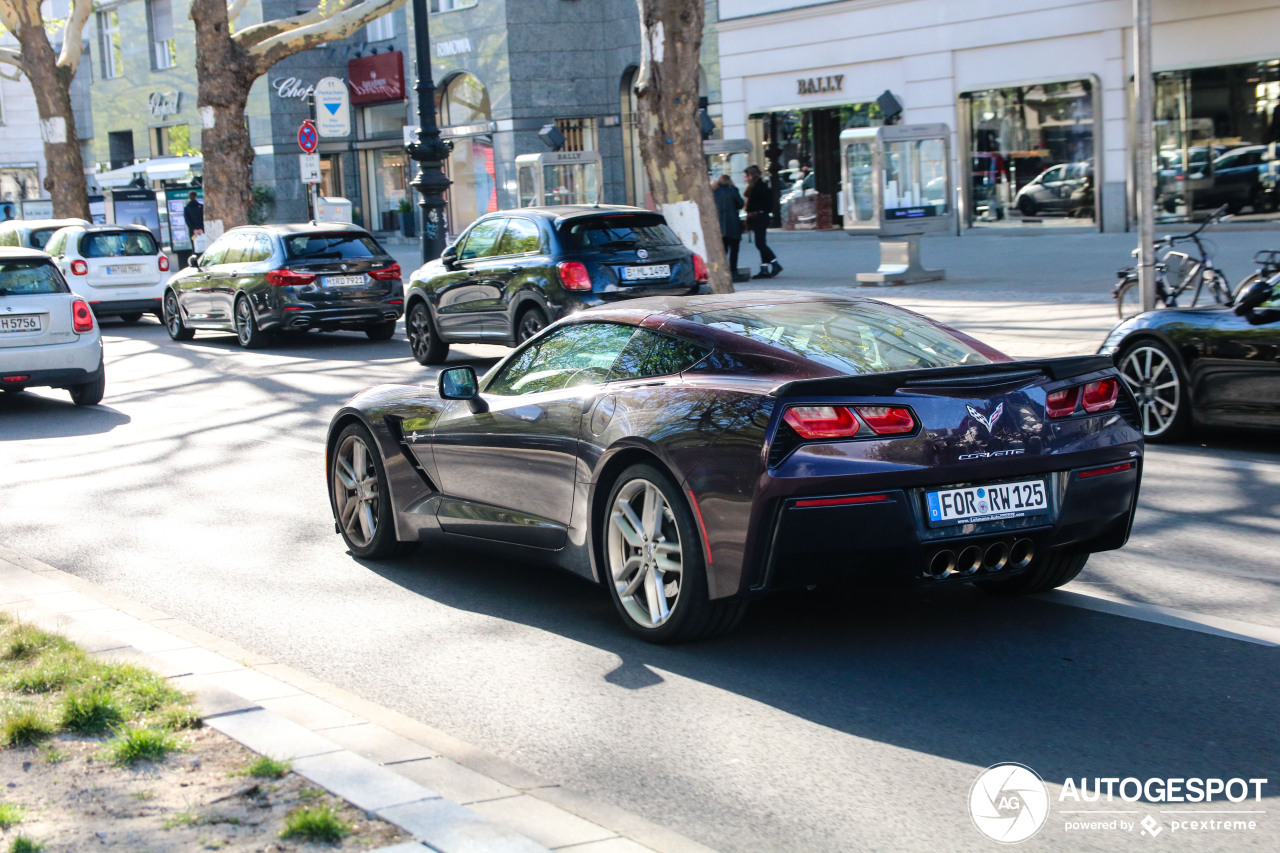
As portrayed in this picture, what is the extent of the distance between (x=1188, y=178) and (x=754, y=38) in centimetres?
1060

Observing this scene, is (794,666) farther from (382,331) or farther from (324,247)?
(382,331)

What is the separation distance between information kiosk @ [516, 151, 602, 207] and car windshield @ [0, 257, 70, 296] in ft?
47.7

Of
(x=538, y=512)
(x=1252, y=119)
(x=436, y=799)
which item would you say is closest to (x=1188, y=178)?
(x=1252, y=119)

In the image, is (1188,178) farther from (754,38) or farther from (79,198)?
(79,198)

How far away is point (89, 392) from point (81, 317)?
704 mm

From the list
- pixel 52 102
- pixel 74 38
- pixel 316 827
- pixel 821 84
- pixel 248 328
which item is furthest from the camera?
pixel 74 38

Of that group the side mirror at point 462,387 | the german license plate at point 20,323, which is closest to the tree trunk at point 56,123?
the german license plate at point 20,323

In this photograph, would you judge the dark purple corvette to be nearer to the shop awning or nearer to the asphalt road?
the asphalt road

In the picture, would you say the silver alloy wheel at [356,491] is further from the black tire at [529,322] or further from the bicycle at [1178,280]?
the bicycle at [1178,280]

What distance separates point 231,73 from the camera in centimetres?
2730

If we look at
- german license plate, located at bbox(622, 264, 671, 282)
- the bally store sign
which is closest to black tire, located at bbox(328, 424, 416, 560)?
german license plate, located at bbox(622, 264, 671, 282)

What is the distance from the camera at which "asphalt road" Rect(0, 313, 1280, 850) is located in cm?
407

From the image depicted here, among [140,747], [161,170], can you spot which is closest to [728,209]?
[140,747]

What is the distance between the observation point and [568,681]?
5195 millimetres
